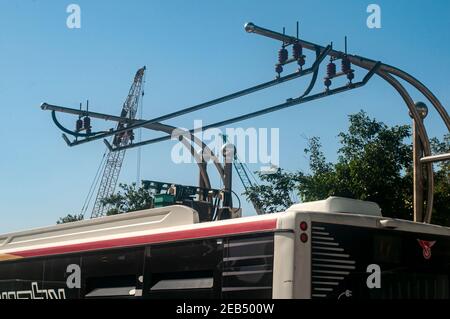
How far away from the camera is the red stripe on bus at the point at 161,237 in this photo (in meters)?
7.42

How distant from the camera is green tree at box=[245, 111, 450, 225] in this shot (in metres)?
21.6

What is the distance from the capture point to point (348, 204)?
777cm

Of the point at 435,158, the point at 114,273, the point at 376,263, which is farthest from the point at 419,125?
the point at 114,273

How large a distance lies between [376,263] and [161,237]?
2544 millimetres

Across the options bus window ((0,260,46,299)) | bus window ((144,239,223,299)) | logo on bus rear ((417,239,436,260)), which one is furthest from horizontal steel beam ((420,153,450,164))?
bus window ((0,260,46,299))

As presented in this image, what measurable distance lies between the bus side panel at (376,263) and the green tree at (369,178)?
12.3m

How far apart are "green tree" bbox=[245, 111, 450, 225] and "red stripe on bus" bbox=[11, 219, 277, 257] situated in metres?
11.4

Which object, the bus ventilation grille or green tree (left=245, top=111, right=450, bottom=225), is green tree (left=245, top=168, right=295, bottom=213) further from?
the bus ventilation grille

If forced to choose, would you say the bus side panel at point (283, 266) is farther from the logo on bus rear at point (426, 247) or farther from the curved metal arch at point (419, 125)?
the curved metal arch at point (419, 125)

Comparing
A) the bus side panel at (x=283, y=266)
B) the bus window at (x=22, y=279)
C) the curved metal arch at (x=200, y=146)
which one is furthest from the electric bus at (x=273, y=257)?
the curved metal arch at (x=200, y=146)

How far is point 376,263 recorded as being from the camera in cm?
753
